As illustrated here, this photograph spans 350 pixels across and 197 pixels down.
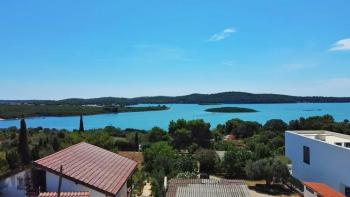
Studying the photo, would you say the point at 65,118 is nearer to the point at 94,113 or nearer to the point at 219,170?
the point at 94,113

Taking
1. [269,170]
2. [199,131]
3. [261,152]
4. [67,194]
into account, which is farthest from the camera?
[199,131]

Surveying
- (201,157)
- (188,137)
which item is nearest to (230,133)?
(188,137)

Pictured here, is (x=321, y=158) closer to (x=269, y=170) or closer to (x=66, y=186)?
(x=269, y=170)

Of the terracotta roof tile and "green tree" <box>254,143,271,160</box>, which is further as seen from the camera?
"green tree" <box>254,143,271,160</box>

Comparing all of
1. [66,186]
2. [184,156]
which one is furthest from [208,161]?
[66,186]

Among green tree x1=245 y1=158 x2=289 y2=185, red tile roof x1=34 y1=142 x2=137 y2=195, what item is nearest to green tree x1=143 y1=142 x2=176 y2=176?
green tree x1=245 y1=158 x2=289 y2=185

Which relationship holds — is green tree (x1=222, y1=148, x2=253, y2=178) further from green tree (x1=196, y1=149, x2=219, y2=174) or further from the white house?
the white house
